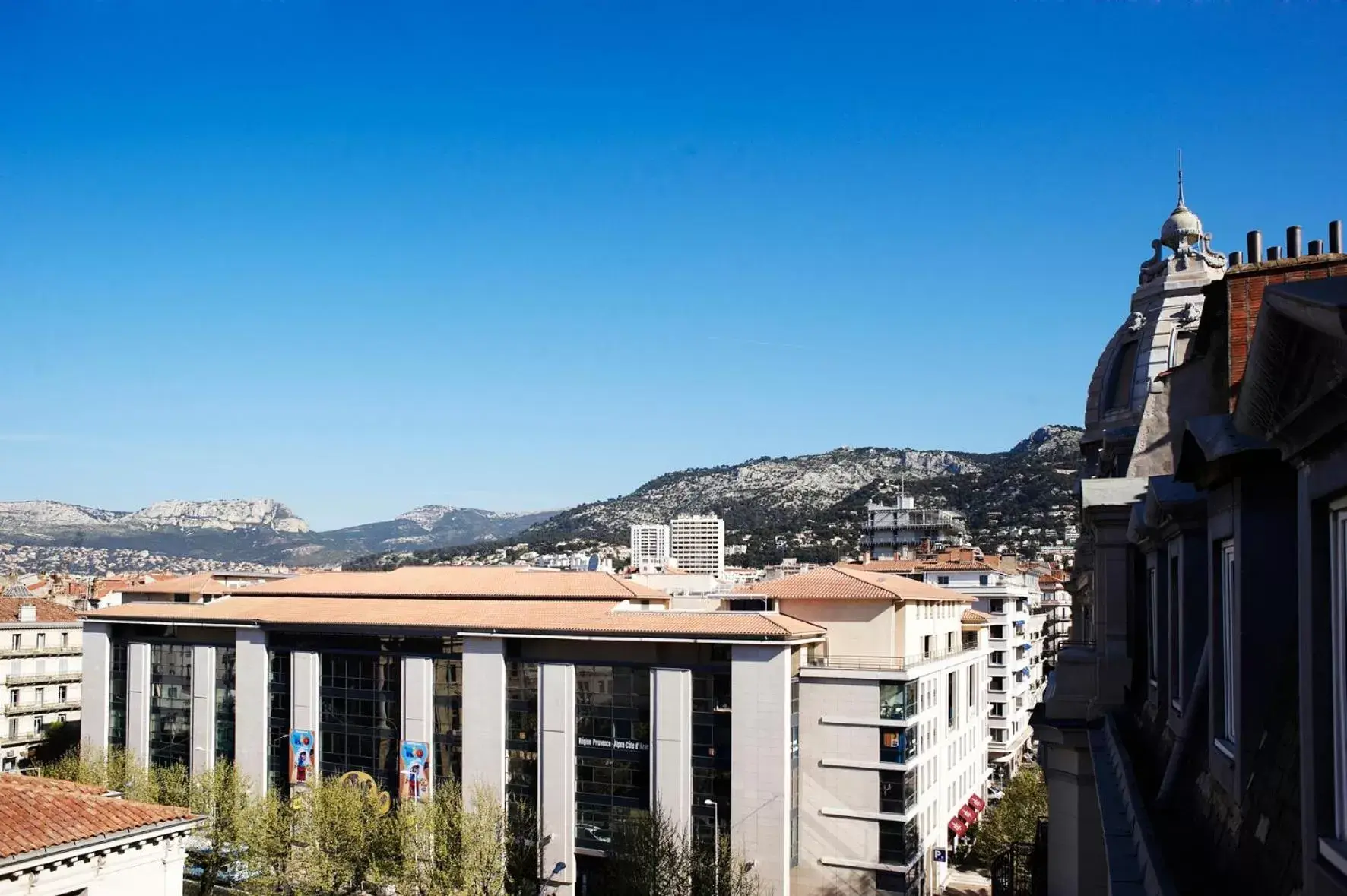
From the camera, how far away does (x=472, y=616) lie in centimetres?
5025

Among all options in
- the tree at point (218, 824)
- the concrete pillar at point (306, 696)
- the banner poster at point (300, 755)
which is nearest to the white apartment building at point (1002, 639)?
the concrete pillar at point (306, 696)

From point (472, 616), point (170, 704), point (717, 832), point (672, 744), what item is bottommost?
point (717, 832)

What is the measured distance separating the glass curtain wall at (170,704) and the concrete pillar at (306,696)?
24.4 feet

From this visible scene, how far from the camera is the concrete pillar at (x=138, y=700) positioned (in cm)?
5709

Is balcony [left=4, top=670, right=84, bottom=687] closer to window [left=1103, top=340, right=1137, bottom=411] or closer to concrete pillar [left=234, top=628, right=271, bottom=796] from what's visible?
concrete pillar [left=234, top=628, right=271, bottom=796]

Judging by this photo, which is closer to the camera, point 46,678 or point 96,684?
point 96,684

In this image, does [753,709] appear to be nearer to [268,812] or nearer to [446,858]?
[446,858]

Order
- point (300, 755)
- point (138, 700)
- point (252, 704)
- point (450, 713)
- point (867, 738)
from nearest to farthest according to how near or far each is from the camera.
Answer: point (867, 738)
point (450, 713)
point (300, 755)
point (252, 704)
point (138, 700)

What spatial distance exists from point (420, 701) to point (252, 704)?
10.2m

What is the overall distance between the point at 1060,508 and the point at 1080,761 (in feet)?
630

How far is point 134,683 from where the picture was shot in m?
58.0

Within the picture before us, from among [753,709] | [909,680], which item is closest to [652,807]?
[753,709]

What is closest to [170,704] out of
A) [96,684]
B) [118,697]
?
[118,697]

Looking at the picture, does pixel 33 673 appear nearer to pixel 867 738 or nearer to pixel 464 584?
pixel 464 584
